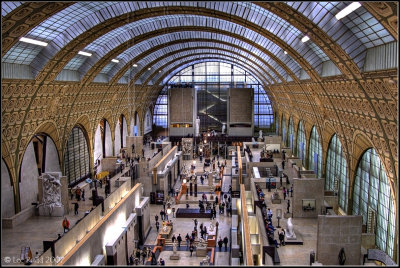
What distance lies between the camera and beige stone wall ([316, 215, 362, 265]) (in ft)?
53.9

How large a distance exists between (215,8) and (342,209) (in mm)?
→ 18046

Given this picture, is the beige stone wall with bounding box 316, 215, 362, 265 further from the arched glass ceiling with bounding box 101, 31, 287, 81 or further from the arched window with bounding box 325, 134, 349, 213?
the arched glass ceiling with bounding box 101, 31, 287, 81

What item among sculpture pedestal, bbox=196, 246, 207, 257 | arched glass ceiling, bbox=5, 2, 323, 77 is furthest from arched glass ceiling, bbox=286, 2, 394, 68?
sculpture pedestal, bbox=196, 246, 207, 257

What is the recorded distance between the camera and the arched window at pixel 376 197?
20.5 meters

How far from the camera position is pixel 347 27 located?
19.1 meters

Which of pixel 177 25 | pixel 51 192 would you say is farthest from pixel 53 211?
pixel 177 25

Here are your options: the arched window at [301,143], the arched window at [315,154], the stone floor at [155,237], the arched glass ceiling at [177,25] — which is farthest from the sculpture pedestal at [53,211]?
the arched window at [301,143]

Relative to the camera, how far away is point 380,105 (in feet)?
61.1

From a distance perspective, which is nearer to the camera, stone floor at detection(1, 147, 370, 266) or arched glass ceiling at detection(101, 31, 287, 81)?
stone floor at detection(1, 147, 370, 266)

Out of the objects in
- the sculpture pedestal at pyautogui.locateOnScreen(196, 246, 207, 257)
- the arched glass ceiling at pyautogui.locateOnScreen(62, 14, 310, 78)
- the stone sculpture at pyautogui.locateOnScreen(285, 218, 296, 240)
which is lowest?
the sculpture pedestal at pyautogui.locateOnScreen(196, 246, 207, 257)

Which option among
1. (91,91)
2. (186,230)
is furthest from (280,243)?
(91,91)

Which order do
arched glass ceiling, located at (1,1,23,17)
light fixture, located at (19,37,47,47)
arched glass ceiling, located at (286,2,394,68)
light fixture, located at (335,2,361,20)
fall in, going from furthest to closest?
light fixture, located at (19,37,47,47) → arched glass ceiling, located at (1,1,23,17) → arched glass ceiling, located at (286,2,394,68) → light fixture, located at (335,2,361,20)

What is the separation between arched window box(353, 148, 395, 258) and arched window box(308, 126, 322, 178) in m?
11.3

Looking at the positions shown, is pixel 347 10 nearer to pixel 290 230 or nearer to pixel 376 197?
pixel 290 230
